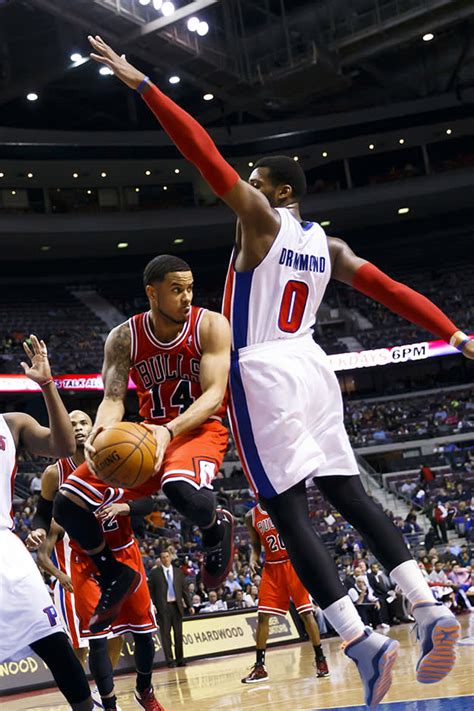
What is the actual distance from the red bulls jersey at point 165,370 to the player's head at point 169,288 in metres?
0.11

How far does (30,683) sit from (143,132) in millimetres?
26779

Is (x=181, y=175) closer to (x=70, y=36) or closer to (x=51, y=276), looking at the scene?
(x=51, y=276)

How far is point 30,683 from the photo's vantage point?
12586 millimetres

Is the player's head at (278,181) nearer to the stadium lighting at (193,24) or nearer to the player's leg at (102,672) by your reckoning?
the player's leg at (102,672)

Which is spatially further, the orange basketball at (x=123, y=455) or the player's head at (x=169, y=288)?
the player's head at (x=169, y=288)

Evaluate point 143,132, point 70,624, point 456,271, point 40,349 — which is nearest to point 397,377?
point 456,271

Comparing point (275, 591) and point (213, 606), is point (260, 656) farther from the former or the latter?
point (213, 606)

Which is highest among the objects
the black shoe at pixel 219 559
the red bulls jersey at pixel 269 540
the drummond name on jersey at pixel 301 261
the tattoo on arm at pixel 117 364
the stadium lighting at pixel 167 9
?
the stadium lighting at pixel 167 9

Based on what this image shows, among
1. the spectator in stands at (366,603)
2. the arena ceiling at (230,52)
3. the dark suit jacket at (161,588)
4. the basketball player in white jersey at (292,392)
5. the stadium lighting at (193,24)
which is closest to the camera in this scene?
the basketball player in white jersey at (292,392)

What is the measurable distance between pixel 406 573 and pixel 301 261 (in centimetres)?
154

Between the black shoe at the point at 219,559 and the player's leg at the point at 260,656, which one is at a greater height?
the black shoe at the point at 219,559

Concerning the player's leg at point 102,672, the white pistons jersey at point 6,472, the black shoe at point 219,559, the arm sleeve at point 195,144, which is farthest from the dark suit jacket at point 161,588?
the arm sleeve at point 195,144

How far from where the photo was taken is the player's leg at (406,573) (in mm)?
3973

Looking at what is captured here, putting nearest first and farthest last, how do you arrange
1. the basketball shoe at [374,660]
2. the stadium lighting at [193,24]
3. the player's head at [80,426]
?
the basketball shoe at [374,660], the player's head at [80,426], the stadium lighting at [193,24]
